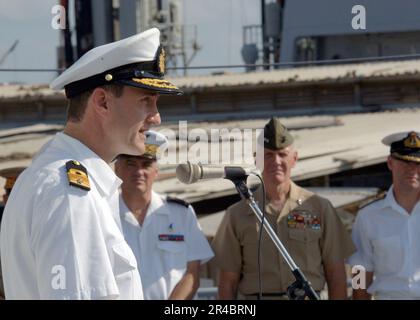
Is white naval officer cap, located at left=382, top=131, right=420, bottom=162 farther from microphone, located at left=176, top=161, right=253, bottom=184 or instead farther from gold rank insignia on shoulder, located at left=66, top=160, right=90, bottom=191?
gold rank insignia on shoulder, located at left=66, top=160, right=90, bottom=191

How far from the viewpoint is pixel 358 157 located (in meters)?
8.17

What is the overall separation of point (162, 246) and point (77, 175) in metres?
3.07

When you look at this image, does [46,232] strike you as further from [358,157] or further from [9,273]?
[358,157]

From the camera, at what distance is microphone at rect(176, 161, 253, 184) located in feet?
11.4

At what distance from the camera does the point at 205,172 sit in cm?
350

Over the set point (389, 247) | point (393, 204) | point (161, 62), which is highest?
point (161, 62)

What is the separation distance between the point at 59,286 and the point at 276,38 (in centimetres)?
1412

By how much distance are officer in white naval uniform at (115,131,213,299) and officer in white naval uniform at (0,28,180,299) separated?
2631mm

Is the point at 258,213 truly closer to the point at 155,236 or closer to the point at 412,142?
the point at 155,236

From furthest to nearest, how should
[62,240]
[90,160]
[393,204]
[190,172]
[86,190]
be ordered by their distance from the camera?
[393,204], [190,172], [90,160], [86,190], [62,240]

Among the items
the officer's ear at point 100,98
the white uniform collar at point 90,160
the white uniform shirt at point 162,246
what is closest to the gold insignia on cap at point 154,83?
the officer's ear at point 100,98

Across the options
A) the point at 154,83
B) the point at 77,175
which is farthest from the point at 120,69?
the point at 77,175

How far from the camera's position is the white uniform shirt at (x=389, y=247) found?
5.57 m
